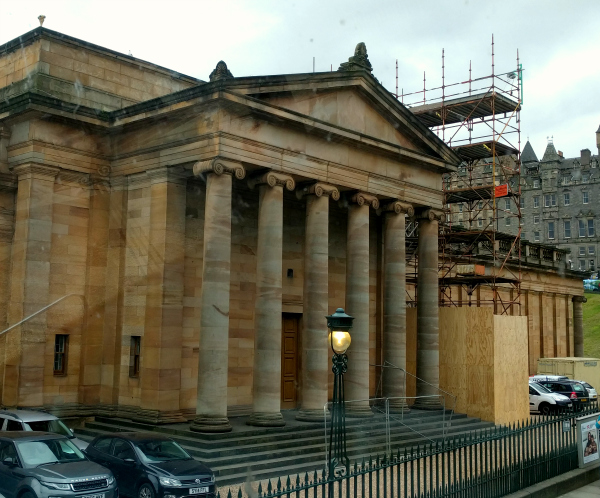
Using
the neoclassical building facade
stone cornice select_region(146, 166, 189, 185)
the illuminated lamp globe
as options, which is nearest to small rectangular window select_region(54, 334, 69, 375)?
the neoclassical building facade

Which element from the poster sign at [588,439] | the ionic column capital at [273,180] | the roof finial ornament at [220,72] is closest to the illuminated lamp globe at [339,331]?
the poster sign at [588,439]

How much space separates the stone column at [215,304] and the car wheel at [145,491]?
4.09 m

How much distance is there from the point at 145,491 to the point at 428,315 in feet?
47.3

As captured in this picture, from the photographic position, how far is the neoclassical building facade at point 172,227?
1941cm

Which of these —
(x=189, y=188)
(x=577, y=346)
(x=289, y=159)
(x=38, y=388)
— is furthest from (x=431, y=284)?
(x=577, y=346)

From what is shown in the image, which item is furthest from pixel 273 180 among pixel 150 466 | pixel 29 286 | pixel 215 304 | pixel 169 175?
pixel 150 466

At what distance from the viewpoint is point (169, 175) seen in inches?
803

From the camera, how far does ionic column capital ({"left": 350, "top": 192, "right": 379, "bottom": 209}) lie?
23.2m

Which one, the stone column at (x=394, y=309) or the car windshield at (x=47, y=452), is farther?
the stone column at (x=394, y=309)

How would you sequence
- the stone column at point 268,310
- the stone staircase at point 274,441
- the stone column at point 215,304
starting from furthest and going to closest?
the stone column at point 268,310 → the stone column at point 215,304 → the stone staircase at point 274,441

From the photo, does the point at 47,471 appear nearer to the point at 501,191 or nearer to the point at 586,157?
the point at 501,191

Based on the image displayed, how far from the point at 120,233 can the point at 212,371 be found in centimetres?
599

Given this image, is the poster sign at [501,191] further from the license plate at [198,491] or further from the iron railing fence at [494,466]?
the license plate at [198,491]

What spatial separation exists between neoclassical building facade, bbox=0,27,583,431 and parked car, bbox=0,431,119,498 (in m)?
4.82
